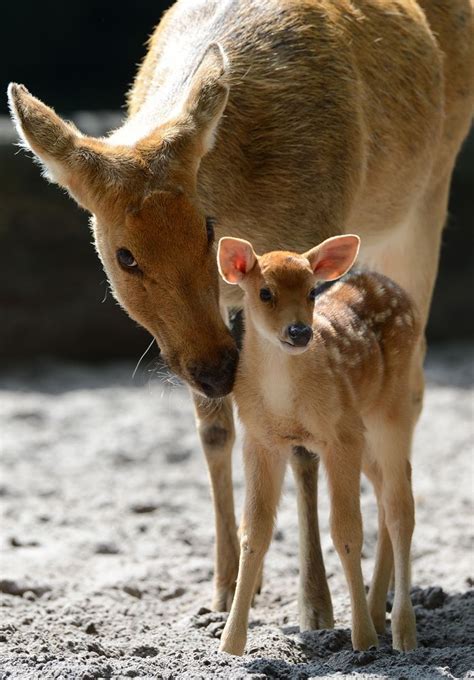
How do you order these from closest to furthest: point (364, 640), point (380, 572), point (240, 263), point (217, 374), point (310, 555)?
point (240, 263) < point (217, 374) < point (364, 640) < point (380, 572) < point (310, 555)

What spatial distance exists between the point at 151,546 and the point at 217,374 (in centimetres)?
261

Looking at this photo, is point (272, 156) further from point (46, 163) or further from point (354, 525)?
point (354, 525)

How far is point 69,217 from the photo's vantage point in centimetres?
1072

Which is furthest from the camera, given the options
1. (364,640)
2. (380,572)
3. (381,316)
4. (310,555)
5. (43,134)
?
(310,555)

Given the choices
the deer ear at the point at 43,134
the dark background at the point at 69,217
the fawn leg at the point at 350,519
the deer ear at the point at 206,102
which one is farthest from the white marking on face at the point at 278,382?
the dark background at the point at 69,217

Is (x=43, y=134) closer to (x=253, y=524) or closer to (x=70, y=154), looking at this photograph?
(x=70, y=154)

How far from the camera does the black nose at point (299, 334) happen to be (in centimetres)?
443

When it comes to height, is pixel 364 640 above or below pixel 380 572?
below

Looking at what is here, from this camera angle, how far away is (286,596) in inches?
252

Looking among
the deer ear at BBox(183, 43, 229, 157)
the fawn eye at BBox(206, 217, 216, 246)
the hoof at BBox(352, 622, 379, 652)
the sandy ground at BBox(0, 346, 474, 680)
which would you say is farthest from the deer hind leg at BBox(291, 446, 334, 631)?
the deer ear at BBox(183, 43, 229, 157)

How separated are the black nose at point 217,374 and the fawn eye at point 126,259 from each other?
0.45 meters

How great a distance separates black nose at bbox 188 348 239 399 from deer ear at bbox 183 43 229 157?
35.8 inches

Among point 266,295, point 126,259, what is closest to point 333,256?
point 266,295

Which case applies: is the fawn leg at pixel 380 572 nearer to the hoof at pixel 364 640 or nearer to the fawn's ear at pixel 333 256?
the hoof at pixel 364 640
